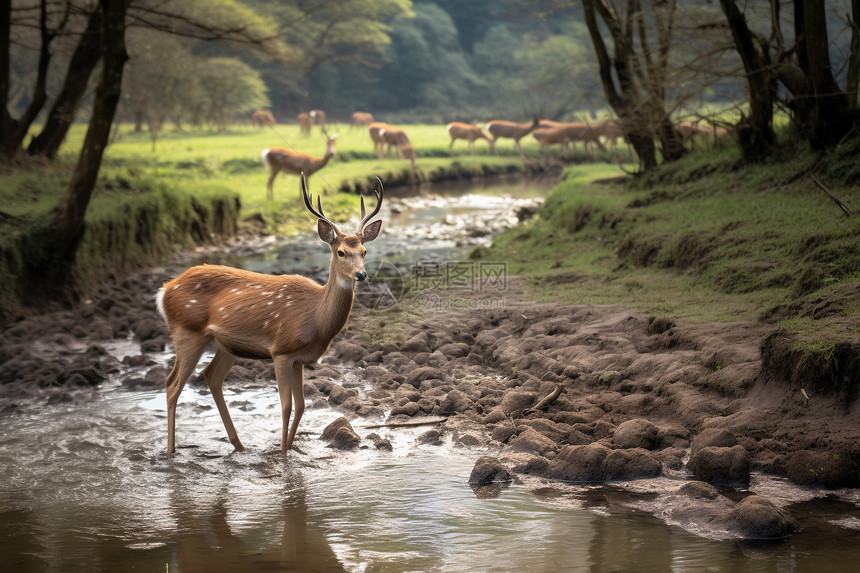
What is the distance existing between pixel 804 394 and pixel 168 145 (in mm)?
28848

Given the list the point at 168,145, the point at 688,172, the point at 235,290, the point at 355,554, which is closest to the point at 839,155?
the point at 688,172

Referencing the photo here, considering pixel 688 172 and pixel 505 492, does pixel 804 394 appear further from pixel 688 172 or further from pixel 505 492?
pixel 688 172

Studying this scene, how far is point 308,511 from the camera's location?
620 centimetres

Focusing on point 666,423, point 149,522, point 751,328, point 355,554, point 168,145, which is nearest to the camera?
point 355,554

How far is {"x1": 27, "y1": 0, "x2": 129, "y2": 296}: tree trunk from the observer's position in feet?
39.2

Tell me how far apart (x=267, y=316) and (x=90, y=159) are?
5.97 m

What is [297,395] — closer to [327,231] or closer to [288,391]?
[288,391]

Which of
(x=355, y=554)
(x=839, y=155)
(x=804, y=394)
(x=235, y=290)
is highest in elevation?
(x=839, y=155)

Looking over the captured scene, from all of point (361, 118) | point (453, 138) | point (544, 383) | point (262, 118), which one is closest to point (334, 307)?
A: point (544, 383)

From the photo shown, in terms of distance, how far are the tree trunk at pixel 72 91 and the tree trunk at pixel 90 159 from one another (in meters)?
5.26

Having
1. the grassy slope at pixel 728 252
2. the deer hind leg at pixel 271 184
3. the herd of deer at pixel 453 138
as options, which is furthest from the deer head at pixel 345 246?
the deer hind leg at pixel 271 184

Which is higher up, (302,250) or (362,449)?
(302,250)

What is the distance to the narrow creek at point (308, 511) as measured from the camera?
534 cm

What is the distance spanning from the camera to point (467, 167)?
3384 cm
